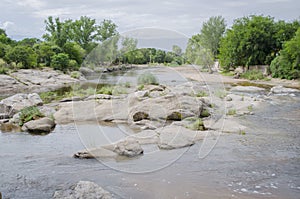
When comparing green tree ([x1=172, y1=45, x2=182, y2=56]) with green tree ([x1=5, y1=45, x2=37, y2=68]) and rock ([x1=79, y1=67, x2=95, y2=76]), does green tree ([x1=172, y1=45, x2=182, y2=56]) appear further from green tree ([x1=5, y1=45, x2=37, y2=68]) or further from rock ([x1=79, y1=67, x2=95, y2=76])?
green tree ([x1=5, y1=45, x2=37, y2=68])

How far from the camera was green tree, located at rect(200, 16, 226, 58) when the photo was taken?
60.9 metres

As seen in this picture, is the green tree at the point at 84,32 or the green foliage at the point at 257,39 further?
the green tree at the point at 84,32

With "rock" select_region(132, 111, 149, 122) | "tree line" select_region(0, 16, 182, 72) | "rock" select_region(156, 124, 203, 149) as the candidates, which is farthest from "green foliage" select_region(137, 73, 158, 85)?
"rock" select_region(156, 124, 203, 149)

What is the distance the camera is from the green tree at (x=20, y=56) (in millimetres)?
37750

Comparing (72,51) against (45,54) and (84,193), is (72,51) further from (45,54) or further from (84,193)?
(84,193)

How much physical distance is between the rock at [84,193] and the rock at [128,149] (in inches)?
104

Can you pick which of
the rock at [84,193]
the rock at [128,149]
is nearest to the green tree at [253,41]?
the rock at [128,149]

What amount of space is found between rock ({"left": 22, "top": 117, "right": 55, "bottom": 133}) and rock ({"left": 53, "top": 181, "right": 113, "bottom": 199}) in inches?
276

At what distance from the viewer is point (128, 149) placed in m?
9.56

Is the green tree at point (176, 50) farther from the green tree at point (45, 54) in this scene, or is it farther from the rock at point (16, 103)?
the green tree at point (45, 54)

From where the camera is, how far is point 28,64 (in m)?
39.8

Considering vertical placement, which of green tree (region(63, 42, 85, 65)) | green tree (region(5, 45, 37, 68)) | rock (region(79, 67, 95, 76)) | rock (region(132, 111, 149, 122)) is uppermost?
green tree (region(63, 42, 85, 65))

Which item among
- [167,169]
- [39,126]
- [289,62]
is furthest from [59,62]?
[167,169]

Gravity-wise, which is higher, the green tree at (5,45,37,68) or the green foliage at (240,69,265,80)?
the green tree at (5,45,37,68)
